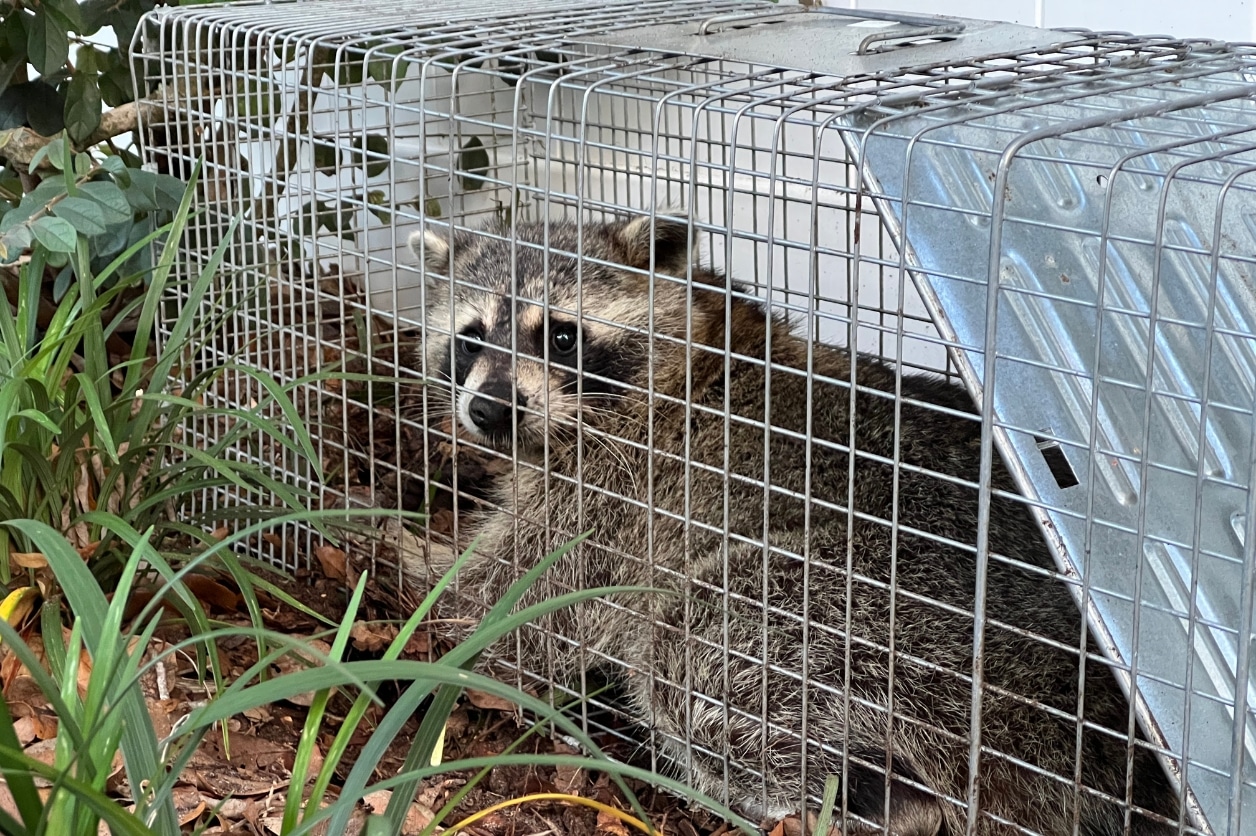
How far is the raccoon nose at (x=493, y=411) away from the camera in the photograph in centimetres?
281

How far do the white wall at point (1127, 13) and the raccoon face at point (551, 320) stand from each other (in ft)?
4.56

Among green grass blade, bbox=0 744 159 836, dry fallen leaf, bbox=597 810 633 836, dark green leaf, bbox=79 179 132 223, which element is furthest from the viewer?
dark green leaf, bbox=79 179 132 223

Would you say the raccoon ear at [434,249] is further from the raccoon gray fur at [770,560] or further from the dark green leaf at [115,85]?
the dark green leaf at [115,85]

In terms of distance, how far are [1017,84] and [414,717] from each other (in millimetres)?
1783

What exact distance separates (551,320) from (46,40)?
1499 mm

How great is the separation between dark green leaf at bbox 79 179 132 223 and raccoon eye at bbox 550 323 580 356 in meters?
0.92

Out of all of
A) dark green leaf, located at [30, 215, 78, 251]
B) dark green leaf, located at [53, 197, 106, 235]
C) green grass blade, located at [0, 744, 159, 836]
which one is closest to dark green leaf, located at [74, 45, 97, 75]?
dark green leaf, located at [53, 197, 106, 235]

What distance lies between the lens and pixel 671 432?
3.00m

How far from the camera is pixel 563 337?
3027 millimetres

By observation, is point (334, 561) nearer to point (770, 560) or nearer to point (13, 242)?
point (13, 242)

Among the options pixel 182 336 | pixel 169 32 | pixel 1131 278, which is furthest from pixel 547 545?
pixel 169 32

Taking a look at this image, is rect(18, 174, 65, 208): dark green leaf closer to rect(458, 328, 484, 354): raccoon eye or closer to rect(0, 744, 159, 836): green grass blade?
rect(458, 328, 484, 354): raccoon eye

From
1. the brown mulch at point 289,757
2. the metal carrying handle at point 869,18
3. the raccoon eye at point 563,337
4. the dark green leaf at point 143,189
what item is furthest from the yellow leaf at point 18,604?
the metal carrying handle at point 869,18

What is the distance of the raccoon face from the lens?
2844mm
